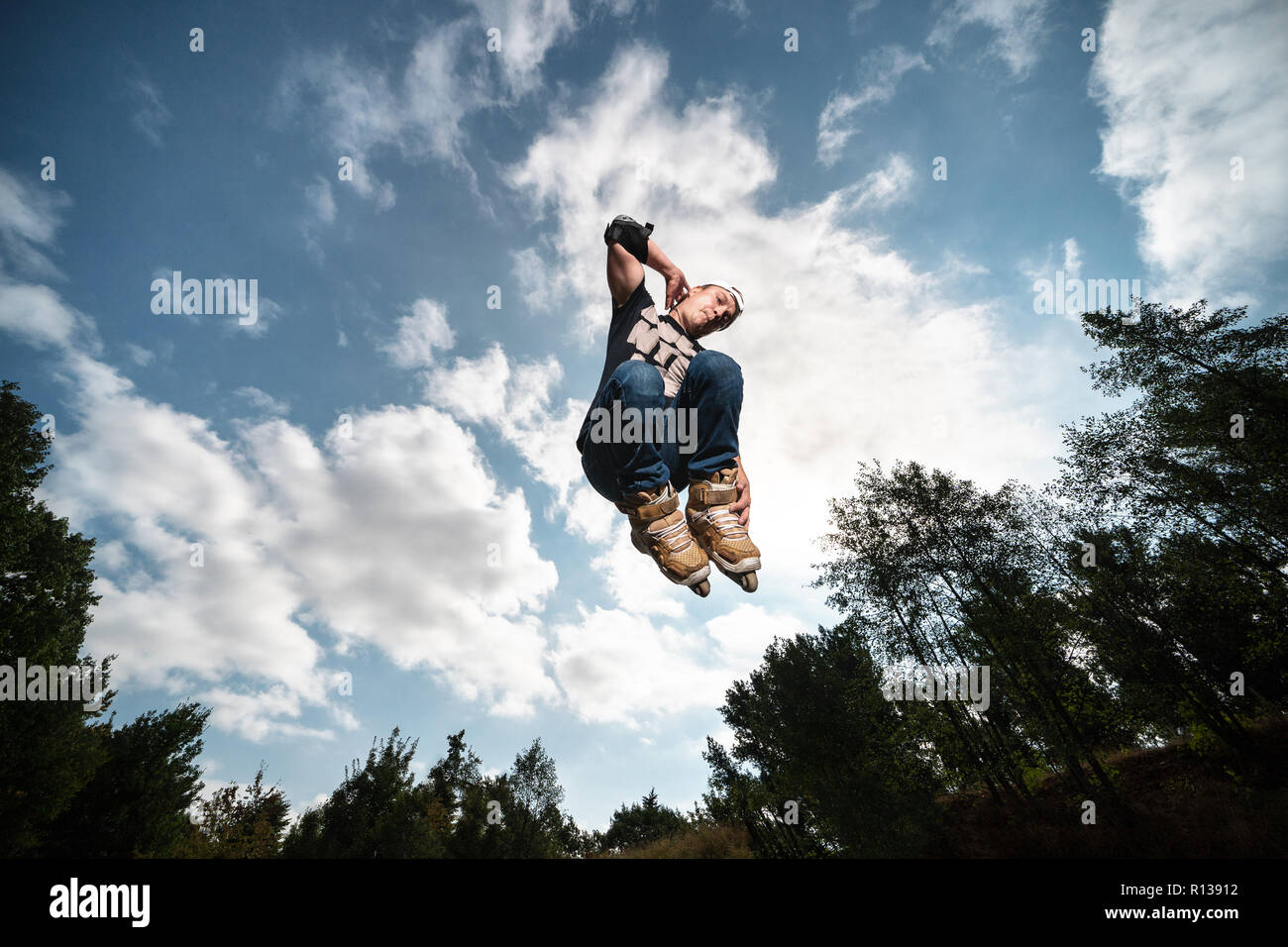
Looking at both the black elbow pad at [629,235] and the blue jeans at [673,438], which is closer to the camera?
the blue jeans at [673,438]

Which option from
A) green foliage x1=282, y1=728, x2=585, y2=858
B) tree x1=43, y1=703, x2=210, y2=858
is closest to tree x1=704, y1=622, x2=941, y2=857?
green foliage x1=282, y1=728, x2=585, y2=858

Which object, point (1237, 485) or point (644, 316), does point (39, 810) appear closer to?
point (644, 316)

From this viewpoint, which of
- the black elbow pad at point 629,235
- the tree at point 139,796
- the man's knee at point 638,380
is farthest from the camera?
the tree at point 139,796

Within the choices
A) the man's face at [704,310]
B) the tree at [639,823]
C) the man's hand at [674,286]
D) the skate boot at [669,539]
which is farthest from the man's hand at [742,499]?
the tree at [639,823]

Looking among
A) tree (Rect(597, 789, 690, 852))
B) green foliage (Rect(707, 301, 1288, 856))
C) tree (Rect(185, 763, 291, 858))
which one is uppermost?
green foliage (Rect(707, 301, 1288, 856))

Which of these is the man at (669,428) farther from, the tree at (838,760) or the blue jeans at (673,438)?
the tree at (838,760)

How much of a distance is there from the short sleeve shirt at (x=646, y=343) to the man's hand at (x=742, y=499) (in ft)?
2.08

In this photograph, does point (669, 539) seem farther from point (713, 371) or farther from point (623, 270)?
point (623, 270)

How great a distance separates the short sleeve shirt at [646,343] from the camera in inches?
108

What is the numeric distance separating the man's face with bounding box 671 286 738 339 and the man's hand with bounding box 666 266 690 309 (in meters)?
0.04

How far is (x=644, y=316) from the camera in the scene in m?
2.79

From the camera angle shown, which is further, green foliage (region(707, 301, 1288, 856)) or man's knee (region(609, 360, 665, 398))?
green foliage (region(707, 301, 1288, 856))

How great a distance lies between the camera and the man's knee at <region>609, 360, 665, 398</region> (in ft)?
7.51

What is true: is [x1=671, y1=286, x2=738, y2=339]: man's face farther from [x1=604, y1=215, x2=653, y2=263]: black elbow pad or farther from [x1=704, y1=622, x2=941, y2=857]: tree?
[x1=704, y1=622, x2=941, y2=857]: tree
